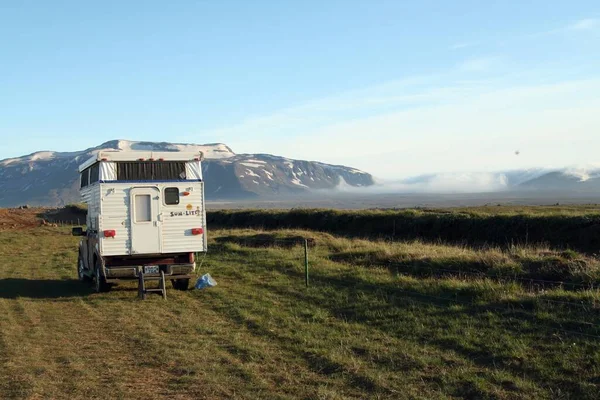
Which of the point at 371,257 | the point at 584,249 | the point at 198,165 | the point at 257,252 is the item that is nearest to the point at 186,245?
the point at 198,165

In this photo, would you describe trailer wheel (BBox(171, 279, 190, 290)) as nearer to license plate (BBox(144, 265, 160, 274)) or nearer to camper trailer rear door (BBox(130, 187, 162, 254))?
license plate (BBox(144, 265, 160, 274))

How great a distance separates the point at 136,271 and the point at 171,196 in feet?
6.26

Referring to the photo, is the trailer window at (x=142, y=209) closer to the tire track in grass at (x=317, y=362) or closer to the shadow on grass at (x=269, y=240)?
the tire track in grass at (x=317, y=362)

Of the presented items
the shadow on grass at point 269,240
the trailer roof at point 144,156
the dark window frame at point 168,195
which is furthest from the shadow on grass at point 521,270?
the shadow on grass at point 269,240

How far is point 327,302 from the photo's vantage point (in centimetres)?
1305

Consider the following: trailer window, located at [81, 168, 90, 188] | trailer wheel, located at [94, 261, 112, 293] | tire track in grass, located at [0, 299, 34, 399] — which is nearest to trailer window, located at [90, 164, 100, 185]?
trailer window, located at [81, 168, 90, 188]

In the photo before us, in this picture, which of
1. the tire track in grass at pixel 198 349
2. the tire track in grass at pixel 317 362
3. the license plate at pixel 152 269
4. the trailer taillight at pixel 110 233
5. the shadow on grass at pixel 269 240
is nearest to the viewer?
the tire track in grass at pixel 317 362

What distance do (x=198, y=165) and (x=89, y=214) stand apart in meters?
3.67

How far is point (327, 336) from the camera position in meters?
10.1

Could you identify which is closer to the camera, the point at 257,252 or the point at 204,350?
the point at 204,350

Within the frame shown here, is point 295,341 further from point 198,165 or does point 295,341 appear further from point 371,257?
point 371,257

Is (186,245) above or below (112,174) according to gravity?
below

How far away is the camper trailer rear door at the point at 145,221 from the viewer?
1507 centimetres

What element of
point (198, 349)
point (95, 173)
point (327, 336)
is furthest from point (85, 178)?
point (327, 336)
